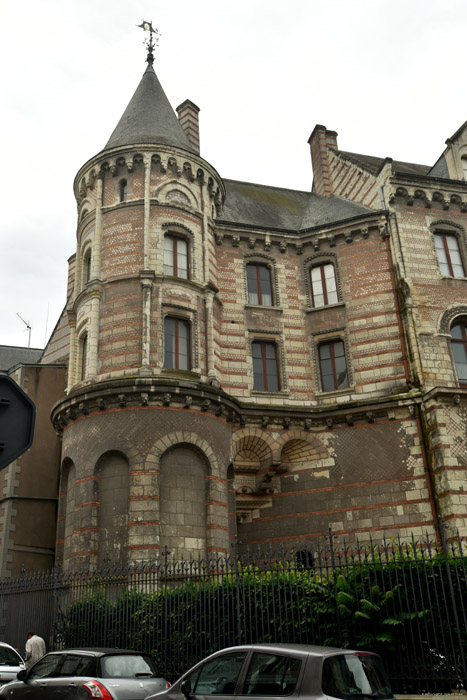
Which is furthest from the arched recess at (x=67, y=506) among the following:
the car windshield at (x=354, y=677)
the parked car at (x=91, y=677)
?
the car windshield at (x=354, y=677)

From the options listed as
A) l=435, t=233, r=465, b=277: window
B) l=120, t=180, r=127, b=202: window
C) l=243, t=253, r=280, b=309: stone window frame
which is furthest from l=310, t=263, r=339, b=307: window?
l=120, t=180, r=127, b=202: window

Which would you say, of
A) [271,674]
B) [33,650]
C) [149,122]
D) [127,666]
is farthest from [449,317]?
[271,674]

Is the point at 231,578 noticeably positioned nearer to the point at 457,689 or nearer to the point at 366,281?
the point at 457,689

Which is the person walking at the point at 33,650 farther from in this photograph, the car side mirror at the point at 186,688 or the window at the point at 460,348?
the window at the point at 460,348

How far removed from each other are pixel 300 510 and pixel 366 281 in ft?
28.5

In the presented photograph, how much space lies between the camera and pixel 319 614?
11.3 meters

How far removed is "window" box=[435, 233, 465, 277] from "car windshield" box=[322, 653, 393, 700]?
18.9 meters

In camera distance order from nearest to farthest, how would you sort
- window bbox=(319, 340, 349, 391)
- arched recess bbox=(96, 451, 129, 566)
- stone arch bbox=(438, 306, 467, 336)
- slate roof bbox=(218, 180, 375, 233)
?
arched recess bbox=(96, 451, 129, 566)
stone arch bbox=(438, 306, 467, 336)
window bbox=(319, 340, 349, 391)
slate roof bbox=(218, 180, 375, 233)

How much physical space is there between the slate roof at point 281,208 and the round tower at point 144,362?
2227mm

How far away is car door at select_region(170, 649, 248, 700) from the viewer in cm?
747

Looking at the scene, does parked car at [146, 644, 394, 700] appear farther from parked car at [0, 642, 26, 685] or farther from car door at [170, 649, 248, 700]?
parked car at [0, 642, 26, 685]

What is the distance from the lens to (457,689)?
10062 millimetres

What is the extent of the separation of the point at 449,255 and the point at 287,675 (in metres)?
20.3

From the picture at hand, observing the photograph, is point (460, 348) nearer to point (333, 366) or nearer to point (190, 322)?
point (333, 366)
